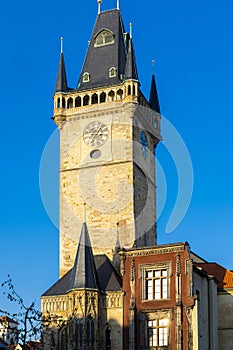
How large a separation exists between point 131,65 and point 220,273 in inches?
699

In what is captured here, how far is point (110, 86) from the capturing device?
5869 cm

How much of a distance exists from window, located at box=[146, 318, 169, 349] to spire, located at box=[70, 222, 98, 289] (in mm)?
4527

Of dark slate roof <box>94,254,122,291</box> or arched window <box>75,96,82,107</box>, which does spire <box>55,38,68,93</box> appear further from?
dark slate roof <box>94,254,122,291</box>

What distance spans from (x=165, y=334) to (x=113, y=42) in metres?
26.5

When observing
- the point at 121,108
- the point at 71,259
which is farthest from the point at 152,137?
the point at 71,259

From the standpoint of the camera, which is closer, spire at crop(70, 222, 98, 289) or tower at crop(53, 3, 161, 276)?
spire at crop(70, 222, 98, 289)

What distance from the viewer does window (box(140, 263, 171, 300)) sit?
156ft

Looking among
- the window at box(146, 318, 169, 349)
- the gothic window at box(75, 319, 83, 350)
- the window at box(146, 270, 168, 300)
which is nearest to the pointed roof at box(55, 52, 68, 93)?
the window at box(146, 270, 168, 300)

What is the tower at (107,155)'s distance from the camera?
55.6 m

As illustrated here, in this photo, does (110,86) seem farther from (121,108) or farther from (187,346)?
(187,346)

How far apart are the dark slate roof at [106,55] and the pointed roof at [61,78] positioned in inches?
49.1

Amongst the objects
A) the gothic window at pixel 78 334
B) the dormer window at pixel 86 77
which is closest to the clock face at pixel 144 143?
the dormer window at pixel 86 77

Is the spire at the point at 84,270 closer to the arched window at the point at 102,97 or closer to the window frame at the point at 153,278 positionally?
the window frame at the point at 153,278

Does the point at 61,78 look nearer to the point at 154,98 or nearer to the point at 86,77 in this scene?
the point at 86,77
